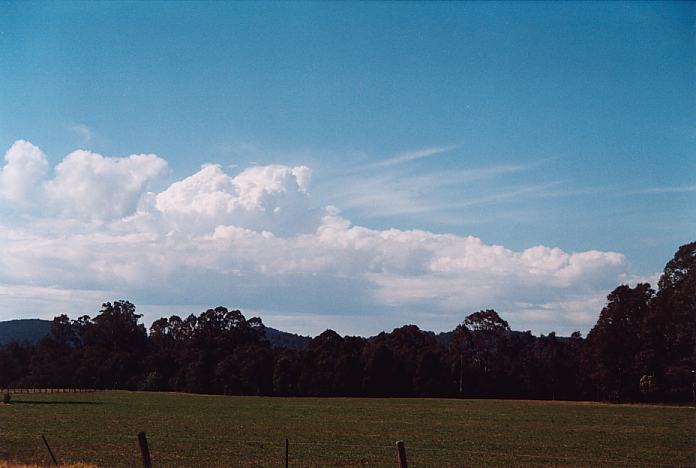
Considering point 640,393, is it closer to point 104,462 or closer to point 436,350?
point 436,350

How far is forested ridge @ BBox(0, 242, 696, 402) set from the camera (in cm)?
9162

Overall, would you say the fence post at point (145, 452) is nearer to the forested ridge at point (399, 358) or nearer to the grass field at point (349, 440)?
the grass field at point (349, 440)

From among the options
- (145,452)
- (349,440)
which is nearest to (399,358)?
(349,440)

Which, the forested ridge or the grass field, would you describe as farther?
the forested ridge

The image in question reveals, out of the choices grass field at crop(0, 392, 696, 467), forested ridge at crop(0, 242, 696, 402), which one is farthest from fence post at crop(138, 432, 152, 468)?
forested ridge at crop(0, 242, 696, 402)

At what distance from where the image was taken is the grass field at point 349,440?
30.6 m

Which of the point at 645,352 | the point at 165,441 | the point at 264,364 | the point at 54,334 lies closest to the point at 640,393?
the point at 645,352

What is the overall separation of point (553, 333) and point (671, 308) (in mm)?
47892

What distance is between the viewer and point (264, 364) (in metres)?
130

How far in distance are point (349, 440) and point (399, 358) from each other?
85358 millimetres

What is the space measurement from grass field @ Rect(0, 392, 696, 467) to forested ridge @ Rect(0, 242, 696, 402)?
108 feet

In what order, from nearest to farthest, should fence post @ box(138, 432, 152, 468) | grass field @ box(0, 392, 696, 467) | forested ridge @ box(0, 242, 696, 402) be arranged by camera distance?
fence post @ box(138, 432, 152, 468)
grass field @ box(0, 392, 696, 467)
forested ridge @ box(0, 242, 696, 402)

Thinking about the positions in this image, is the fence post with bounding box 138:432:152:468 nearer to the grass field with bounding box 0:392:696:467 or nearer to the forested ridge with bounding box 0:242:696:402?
the grass field with bounding box 0:392:696:467

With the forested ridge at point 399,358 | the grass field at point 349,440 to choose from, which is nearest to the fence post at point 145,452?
the grass field at point 349,440
